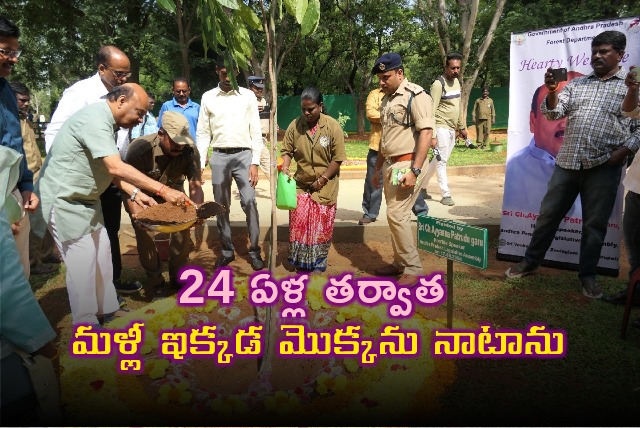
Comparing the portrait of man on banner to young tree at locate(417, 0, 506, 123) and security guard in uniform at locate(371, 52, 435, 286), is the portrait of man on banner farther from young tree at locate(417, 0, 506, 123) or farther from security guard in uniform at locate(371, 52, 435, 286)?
young tree at locate(417, 0, 506, 123)

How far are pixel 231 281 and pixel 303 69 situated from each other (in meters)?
23.4

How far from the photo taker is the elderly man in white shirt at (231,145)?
15.6 feet

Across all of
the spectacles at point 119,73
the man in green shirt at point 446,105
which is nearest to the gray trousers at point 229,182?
the spectacles at point 119,73

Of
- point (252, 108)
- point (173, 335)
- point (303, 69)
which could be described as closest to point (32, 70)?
point (303, 69)

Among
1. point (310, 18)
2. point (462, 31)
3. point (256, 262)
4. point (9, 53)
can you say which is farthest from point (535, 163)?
point (462, 31)

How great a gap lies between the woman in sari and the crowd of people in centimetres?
1

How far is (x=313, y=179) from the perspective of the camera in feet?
15.2

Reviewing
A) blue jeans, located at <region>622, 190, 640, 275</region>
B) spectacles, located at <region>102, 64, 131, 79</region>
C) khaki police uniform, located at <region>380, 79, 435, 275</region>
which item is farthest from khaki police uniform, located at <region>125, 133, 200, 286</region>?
blue jeans, located at <region>622, 190, 640, 275</region>

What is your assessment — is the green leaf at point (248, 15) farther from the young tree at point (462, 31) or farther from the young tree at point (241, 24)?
the young tree at point (462, 31)

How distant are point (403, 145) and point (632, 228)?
1898mm

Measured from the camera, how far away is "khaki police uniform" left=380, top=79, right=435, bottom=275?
4.08 metres

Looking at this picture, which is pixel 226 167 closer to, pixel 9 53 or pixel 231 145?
pixel 231 145

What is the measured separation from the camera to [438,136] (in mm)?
6402

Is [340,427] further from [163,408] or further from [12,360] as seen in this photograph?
[12,360]
